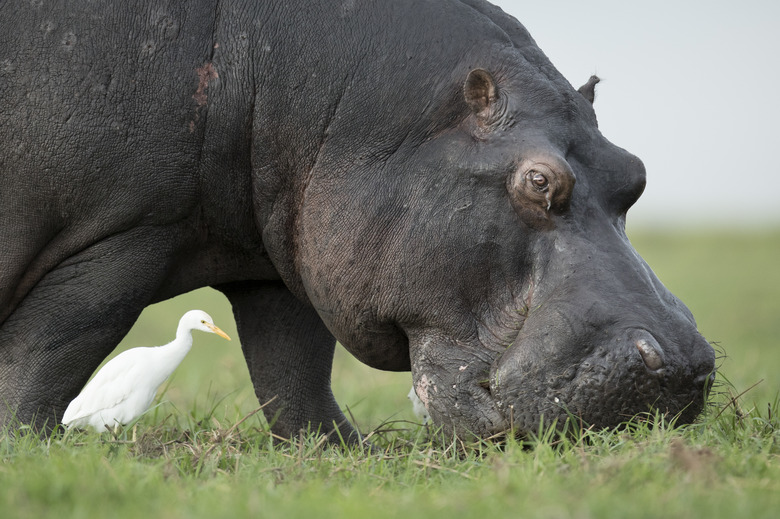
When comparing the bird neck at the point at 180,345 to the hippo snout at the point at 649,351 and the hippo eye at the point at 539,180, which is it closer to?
the hippo eye at the point at 539,180

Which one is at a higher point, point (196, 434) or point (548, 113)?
point (548, 113)

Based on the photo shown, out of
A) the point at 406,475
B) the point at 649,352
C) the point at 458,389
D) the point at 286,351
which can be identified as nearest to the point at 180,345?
the point at 286,351

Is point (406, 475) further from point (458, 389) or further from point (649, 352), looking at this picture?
point (649, 352)

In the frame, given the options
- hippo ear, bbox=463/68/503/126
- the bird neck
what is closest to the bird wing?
the bird neck

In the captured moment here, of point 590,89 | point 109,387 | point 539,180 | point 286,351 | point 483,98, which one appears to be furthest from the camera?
point 286,351

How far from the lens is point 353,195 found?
4.11m

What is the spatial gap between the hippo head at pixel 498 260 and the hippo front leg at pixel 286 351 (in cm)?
75

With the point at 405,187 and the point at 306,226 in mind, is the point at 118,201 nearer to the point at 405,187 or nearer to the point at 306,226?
the point at 306,226

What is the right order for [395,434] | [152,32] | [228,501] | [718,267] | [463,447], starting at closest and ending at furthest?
[228,501] → [463,447] → [152,32] → [395,434] → [718,267]

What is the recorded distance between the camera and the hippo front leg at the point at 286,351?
200 inches

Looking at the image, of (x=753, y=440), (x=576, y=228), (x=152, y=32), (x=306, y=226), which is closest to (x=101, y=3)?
(x=152, y=32)

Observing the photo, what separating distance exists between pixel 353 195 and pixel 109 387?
130cm

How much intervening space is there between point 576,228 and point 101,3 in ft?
6.65

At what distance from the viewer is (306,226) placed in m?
4.25
